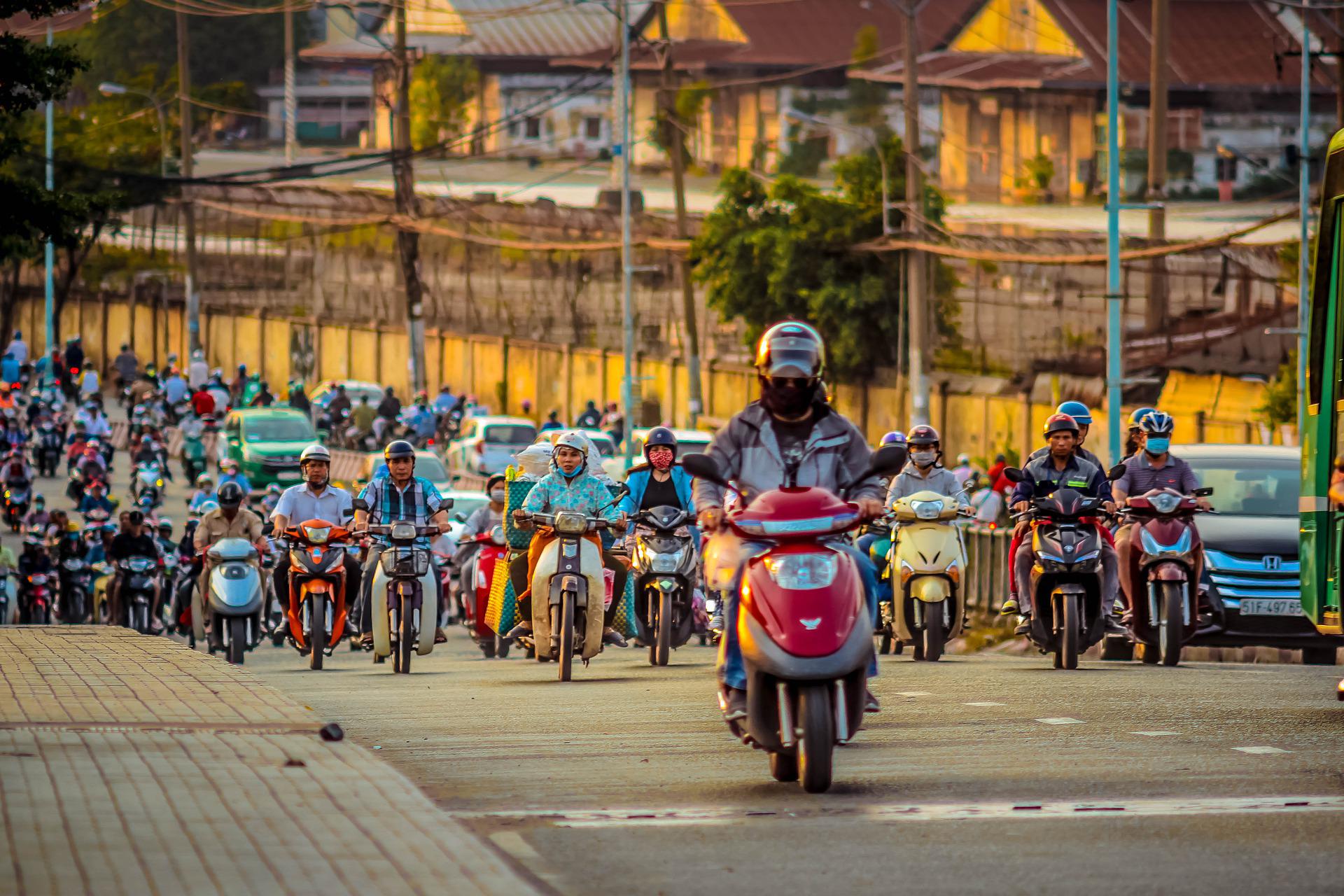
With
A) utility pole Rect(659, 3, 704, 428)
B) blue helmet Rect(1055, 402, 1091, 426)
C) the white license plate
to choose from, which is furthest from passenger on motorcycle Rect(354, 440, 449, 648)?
utility pole Rect(659, 3, 704, 428)

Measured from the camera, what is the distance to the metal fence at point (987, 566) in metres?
27.3

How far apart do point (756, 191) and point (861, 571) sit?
44774mm

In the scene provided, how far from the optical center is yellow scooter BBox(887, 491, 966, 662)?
60.1ft

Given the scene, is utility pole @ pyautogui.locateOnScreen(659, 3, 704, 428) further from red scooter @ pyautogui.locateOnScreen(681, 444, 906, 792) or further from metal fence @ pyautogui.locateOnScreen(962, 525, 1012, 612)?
red scooter @ pyautogui.locateOnScreen(681, 444, 906, 792)

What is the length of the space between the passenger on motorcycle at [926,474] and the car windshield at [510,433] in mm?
32255

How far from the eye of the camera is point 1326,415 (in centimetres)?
1426

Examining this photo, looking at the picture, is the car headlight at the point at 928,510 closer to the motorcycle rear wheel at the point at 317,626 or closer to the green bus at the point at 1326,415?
the green bus at the point at 1326,415

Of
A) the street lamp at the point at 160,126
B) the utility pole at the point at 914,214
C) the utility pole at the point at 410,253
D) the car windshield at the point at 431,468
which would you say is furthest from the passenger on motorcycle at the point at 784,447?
the street lamp at the point at 160,126

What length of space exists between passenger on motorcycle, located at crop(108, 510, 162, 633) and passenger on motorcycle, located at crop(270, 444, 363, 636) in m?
7.31

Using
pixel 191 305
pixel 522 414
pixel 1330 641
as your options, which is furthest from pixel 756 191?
pixel 1330 641

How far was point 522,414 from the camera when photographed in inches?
2502

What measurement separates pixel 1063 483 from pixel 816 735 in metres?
7.63

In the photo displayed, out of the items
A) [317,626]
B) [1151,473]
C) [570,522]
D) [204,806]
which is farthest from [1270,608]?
[204,806]

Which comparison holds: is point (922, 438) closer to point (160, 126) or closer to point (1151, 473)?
point (1151, 473)
